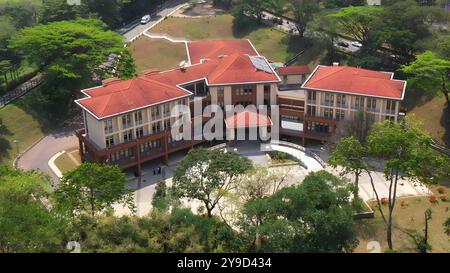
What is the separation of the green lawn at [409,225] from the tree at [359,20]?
31.8m

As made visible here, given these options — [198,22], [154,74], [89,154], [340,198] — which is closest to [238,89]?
[154,74]

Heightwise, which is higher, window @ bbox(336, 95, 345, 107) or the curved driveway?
window @ bbox(336, 95, 345, 107)

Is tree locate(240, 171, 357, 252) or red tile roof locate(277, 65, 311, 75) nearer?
tree locate(240, 171, 357, 252)

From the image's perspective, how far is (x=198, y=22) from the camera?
99.2 metres

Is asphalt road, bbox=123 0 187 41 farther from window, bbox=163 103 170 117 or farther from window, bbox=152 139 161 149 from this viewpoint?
window, bbox=152 139 161 149

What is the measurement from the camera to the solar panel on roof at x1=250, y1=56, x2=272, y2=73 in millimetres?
68812

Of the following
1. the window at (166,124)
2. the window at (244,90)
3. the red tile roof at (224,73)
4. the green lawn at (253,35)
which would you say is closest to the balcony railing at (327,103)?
the red tile roof at (224,73)

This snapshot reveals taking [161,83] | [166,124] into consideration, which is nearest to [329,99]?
[166,124]

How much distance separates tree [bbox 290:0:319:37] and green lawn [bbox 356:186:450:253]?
42171 mm

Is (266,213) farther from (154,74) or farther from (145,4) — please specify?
(145,4)

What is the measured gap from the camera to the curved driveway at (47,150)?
6166 cm

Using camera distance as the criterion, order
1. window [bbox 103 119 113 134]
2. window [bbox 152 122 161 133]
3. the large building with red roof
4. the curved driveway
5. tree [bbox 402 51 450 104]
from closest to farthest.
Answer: window [bbox 103 119 113 134], the large building with red roof, window [bbox 152 122 161 133], the curved driveway, tree [bbox 402 51 450 104]

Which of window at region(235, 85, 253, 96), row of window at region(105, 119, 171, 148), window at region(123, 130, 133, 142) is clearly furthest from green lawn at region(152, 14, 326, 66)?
window at region(123, 130, 133, 142)

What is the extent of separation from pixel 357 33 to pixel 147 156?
130 feet
